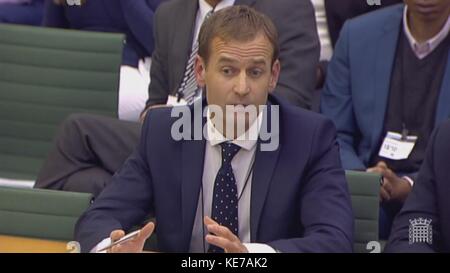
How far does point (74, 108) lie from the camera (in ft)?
16.5

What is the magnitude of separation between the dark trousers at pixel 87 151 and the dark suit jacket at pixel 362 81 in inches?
35.1

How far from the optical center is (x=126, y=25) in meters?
5.54

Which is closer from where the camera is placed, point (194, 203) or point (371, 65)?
point (194, 203)

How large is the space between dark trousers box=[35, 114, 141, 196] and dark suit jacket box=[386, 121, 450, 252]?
126 cm

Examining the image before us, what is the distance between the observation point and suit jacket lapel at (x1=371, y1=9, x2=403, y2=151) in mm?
4562

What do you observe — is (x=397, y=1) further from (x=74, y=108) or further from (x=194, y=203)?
(x=194, y=203)

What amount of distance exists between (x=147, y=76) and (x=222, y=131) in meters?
1.92

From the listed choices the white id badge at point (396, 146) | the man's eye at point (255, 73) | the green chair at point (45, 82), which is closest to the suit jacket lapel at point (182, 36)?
the green chair at point (45, 82)

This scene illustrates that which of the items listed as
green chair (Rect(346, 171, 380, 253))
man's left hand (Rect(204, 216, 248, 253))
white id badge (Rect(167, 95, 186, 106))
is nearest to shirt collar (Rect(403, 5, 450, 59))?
white id badge (Rect(167, 95, 186, 106))

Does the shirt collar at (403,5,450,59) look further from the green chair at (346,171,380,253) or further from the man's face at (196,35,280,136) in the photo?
the man's face at (196,35,280,136)

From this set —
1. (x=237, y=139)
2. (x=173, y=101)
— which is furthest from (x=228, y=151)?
(x=173, y=101)

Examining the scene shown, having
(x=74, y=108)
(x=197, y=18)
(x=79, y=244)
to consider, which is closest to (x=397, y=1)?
(x=197, y=18)

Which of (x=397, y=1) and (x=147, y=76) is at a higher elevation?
(x=397, y=1)

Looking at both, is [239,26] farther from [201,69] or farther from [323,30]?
[323,30]
